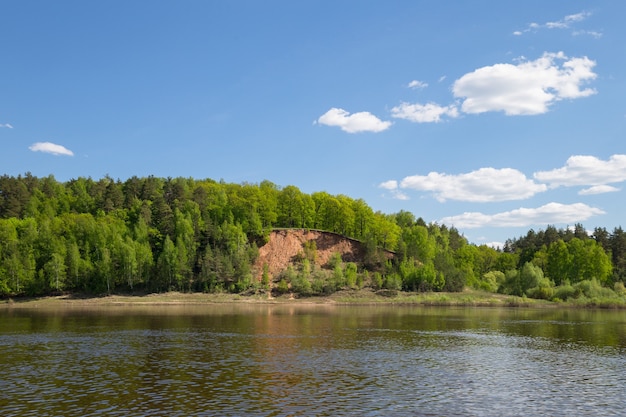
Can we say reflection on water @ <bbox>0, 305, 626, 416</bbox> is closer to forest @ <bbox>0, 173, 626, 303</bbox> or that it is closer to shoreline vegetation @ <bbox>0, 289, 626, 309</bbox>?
shoreline vegetation @ <bbox>0, 289, 626, 309</bbox>

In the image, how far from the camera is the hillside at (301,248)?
→ 181875mm

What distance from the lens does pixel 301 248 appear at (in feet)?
618

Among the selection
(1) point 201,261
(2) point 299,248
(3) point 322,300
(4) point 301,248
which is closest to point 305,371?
(3) point 322,300

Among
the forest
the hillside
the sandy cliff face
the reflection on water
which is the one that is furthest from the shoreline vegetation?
the reflection on water

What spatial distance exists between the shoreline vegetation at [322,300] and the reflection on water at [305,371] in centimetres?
7267

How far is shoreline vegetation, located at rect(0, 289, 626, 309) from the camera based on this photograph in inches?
5931

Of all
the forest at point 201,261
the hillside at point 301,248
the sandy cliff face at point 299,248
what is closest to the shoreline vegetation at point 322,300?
the forest at point 201,261

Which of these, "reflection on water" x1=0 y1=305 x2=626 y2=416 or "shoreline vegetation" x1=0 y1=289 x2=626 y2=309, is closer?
"reflection on water" x1=0 y1=305 x2=626 y2=416

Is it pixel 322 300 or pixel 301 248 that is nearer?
pixel 322 300

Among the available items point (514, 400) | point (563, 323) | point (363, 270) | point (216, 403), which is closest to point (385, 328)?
point (563, 323)

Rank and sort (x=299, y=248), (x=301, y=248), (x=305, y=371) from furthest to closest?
(x=301, y=248)
(x=299, y=248)
(x=305, y=371)

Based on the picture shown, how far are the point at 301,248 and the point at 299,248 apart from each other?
2.44 ft

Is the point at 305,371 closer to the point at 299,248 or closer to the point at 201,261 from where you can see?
the point at 201,261

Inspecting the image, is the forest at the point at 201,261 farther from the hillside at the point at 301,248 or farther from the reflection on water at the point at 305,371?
the reflection on water at the point at 305,371
